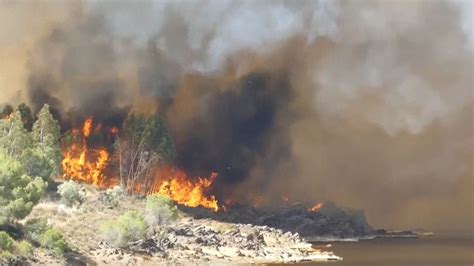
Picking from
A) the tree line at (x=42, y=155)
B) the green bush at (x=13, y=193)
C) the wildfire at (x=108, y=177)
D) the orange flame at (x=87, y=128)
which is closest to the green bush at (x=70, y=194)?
the tree line at (x=42, y=155)

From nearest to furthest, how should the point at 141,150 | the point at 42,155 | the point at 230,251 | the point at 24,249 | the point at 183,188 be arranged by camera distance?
1. the point at 24,249
2. the point at 230,251
3. the point at 42,155
4. the point at 141,150
5. the point at 183,188

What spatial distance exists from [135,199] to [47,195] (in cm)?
1931

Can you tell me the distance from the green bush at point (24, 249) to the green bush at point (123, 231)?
12796 millimetres

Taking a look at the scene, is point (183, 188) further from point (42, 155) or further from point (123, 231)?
point (123, 231)

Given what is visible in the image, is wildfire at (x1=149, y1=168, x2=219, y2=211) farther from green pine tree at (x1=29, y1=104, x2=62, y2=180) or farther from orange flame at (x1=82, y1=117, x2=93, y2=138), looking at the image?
green pine tree at (x1=29, y1=104, x2=62, y2=180)

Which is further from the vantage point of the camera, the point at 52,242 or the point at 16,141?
the point at 16,141

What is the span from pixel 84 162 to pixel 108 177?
5913 millimetres

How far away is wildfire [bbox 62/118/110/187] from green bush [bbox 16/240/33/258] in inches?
2318

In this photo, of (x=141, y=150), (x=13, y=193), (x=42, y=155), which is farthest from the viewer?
(x=141, y=150)

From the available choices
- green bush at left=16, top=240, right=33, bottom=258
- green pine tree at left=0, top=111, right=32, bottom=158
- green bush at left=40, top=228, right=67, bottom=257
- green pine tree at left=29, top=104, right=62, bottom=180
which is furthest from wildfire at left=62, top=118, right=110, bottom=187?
green bush at left=16, top=240, right=33, bottom=258

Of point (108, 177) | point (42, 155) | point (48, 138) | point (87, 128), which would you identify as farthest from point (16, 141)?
point (87, 128)

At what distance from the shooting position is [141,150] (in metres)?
131

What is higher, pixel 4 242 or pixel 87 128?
pixel 87 128

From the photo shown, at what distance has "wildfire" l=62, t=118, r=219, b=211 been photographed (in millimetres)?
135762
